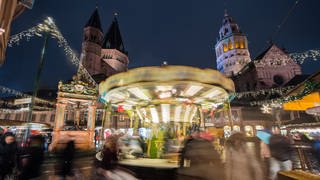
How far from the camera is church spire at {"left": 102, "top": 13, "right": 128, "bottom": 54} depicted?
5348 cm

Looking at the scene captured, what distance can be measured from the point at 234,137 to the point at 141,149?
5.43 meters

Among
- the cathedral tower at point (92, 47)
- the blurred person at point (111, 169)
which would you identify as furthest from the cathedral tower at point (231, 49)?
the blurred person at point (111, 169)

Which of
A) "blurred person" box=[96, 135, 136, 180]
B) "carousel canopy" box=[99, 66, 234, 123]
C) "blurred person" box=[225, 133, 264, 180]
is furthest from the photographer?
"carousel canopy" box=[99, 66, 234, 123]

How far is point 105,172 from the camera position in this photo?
162 inches

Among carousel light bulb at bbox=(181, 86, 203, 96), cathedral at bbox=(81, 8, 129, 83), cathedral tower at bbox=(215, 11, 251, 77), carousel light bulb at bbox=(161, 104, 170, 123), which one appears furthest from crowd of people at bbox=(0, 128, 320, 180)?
cathedral tower at bbox=(215, 11, 251, 77)

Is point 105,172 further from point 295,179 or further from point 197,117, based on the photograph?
point 197,117

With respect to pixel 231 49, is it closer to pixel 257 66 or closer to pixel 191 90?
pixel 257 66

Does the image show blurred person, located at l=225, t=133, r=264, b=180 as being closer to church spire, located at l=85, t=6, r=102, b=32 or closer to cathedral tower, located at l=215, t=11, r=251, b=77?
church spire, located at l=85, t=6, r=102, b=32

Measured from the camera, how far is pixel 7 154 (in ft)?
17.2

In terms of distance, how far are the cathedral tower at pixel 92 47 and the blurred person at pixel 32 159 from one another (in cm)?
3986

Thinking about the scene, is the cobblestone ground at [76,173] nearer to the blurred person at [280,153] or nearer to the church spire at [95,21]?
the blurred person at [280,153]

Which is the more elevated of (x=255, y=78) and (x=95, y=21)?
(x=95, y=21)

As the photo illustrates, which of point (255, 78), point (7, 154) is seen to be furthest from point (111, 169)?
point (255, 78)

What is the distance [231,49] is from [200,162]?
55.4m
